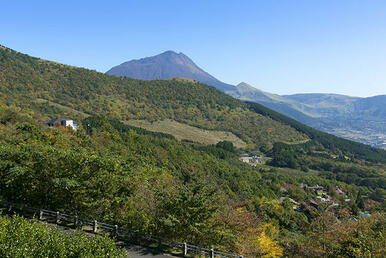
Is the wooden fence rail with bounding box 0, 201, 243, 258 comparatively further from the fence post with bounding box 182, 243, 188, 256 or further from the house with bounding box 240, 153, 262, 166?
the house with bounding box 240, 153, 262, 166

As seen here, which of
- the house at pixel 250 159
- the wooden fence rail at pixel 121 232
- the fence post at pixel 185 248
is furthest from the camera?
the house at pixel 250 159

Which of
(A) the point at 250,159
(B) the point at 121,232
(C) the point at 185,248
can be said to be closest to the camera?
(C) the point at 185,248

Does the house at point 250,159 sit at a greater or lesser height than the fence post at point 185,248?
lesser

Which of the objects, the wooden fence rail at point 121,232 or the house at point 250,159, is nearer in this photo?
the wooden fence rail at point 121,232

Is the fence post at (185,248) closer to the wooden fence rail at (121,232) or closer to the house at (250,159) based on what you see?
the wooden fence rail at (121,232)

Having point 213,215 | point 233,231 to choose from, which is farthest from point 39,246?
point 233,231

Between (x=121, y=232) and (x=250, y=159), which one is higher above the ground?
(x=121, y=232)

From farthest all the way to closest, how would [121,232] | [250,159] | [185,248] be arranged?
[250,159] < [121,232] < [185,248]

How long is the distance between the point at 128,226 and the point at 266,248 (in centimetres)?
1227

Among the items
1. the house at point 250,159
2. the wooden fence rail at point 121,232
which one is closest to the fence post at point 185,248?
the wooden fence rail at point 121,232

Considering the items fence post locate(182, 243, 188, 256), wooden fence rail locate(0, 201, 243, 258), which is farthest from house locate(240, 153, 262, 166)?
fence post locate(182, 243, 188, 256)

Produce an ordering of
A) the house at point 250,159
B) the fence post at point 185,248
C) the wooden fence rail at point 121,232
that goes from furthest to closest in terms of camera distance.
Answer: the house at point 250,159 → the fence post at point 185,248 → the wooden fence rail at point 121,232

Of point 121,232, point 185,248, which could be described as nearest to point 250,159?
point 121,232

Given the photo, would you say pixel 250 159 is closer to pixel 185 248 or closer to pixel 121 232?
pixel 121 232
